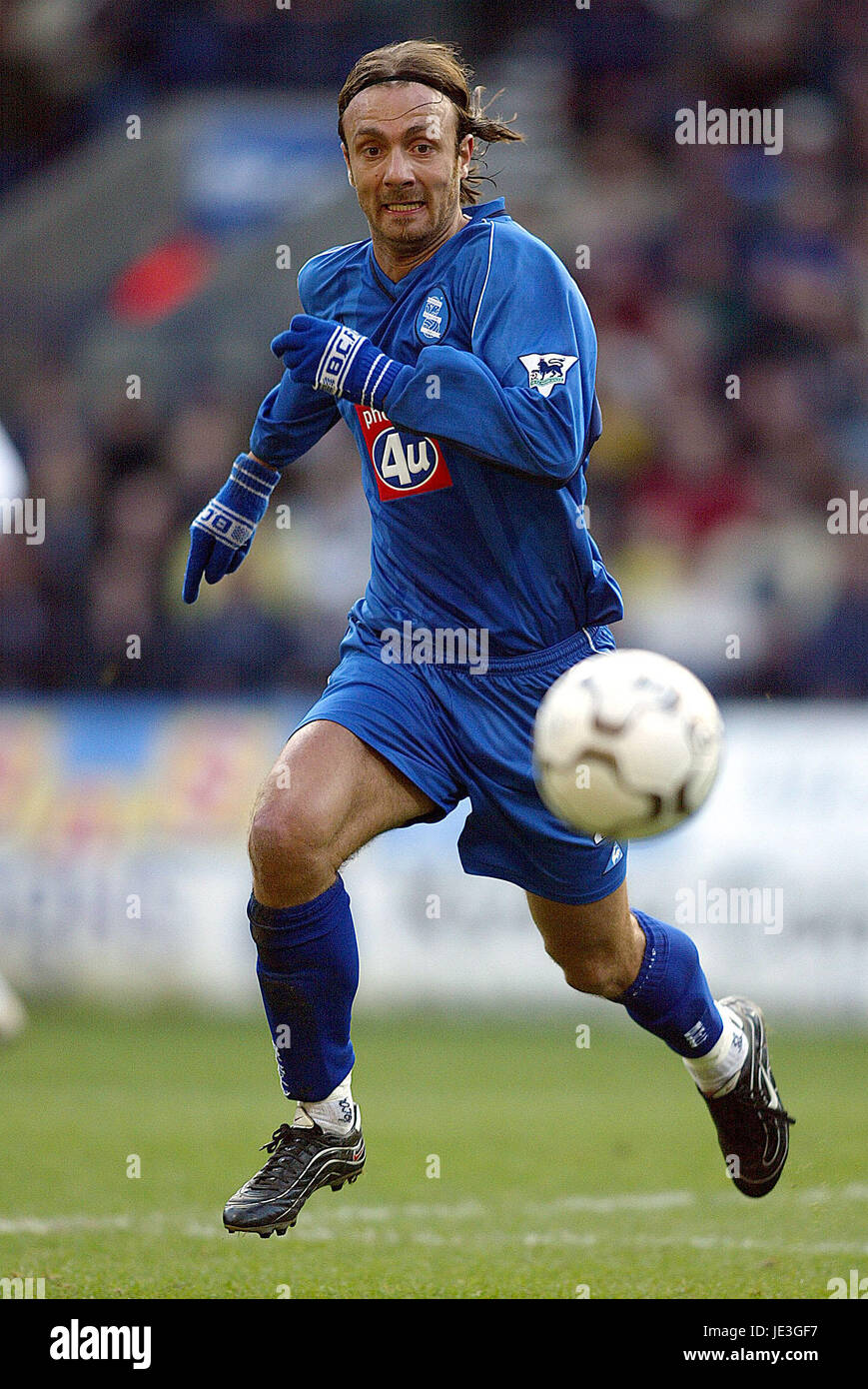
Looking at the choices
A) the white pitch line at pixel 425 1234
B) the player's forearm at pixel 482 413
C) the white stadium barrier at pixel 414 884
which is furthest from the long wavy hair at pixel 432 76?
the white stadium barrier at pixel 414 884

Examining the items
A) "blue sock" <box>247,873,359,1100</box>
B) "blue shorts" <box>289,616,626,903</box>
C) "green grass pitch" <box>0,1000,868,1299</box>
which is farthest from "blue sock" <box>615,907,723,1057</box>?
"blue sock" <box>247,873,359,1100</box>

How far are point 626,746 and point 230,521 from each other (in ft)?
4.46

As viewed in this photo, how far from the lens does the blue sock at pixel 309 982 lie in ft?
12.9

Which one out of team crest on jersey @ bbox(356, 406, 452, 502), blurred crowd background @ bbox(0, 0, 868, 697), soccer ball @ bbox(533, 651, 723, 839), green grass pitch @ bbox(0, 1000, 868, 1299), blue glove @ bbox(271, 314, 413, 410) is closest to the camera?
soccer ball @ bbox(533, 651, 723, 839)

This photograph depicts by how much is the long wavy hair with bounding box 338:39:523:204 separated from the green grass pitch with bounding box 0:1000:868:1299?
9.18 feet

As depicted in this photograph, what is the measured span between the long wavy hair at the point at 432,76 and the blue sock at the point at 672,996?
2031mm

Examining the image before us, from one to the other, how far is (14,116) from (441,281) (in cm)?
1217

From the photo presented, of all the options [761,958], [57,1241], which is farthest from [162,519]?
[57,1241]

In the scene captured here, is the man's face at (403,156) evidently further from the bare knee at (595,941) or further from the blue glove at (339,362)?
the bare knee at (595,941)

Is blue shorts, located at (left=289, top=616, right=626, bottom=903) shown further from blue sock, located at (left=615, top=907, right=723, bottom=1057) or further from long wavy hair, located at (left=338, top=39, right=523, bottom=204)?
long wavy hair, located at (left=338, top=39, right=523, bottom=204)

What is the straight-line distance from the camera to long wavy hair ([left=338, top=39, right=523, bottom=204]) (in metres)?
4.11

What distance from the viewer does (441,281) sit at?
13.7 feet

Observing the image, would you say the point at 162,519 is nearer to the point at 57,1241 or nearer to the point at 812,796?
the point at 812,796

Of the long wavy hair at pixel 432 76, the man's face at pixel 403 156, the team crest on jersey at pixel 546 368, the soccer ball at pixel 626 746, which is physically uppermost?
the long wavy hair at pixel 432 76
